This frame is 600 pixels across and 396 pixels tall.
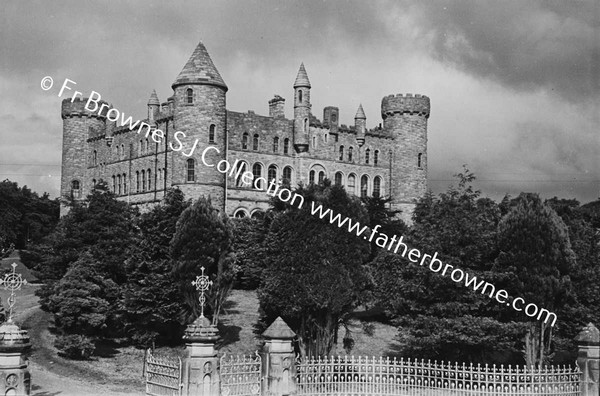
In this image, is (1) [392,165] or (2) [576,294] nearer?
(2) [576,294]

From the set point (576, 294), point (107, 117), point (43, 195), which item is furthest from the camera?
point (43, 195)

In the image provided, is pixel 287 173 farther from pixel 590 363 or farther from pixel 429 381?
pixel 590 363

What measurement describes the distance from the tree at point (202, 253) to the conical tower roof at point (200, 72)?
18.1m

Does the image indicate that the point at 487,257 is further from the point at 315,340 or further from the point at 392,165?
the point at 392,165

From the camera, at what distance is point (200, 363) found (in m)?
17.7

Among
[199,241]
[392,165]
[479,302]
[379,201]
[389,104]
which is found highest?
[389,104]

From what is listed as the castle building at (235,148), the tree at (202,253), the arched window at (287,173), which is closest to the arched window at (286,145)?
the castle building at (235,148)

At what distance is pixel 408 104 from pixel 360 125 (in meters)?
4.32

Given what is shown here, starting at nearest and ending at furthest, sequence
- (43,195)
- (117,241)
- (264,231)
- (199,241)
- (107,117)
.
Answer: (199,241) < (117,241) < (264,231) < (107,117) < (43,195)

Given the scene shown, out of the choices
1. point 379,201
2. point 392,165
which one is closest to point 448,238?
point 379,201

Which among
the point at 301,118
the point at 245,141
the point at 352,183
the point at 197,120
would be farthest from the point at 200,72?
the point at 352,183

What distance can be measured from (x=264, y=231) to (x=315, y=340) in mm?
15404

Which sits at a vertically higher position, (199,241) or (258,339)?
(199,241)

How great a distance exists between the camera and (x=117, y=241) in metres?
36.5
